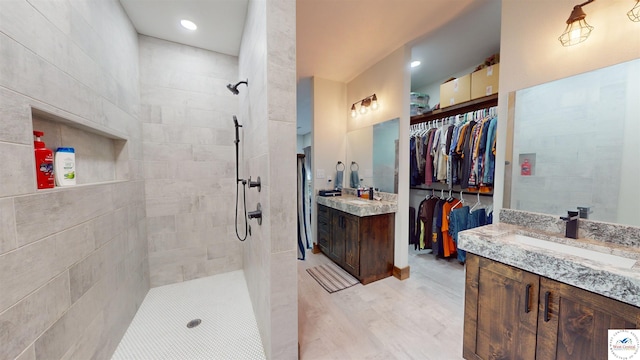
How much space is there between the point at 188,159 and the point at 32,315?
70.2 inches

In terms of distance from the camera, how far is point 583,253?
116 cm

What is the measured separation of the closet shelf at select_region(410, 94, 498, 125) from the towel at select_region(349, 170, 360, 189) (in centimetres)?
130

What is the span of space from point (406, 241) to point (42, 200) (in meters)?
2.94

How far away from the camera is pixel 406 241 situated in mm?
2605

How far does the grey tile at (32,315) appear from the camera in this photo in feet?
2.51

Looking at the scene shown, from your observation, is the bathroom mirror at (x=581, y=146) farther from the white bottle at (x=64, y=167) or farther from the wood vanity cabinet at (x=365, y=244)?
the white bottle at (x=64, y=167)

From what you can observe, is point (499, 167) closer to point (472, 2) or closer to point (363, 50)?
point (472, 2)

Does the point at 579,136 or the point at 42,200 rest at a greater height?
the point at 579,136

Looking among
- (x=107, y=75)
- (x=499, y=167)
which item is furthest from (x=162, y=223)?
(x=499, y=167)

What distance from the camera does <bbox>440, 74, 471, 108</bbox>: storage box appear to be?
260 centimetres

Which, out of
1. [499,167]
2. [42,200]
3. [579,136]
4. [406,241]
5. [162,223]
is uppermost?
[579,136]

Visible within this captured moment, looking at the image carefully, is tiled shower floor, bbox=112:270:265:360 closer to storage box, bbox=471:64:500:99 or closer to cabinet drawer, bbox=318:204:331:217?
cabinet drawer, bbox=318:204:331:217

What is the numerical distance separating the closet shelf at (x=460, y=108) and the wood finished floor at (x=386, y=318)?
2.13 meters

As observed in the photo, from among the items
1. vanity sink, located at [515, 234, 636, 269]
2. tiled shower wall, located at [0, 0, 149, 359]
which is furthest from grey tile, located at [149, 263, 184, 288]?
vanity sink, located at [515, 234, 636, 269]
